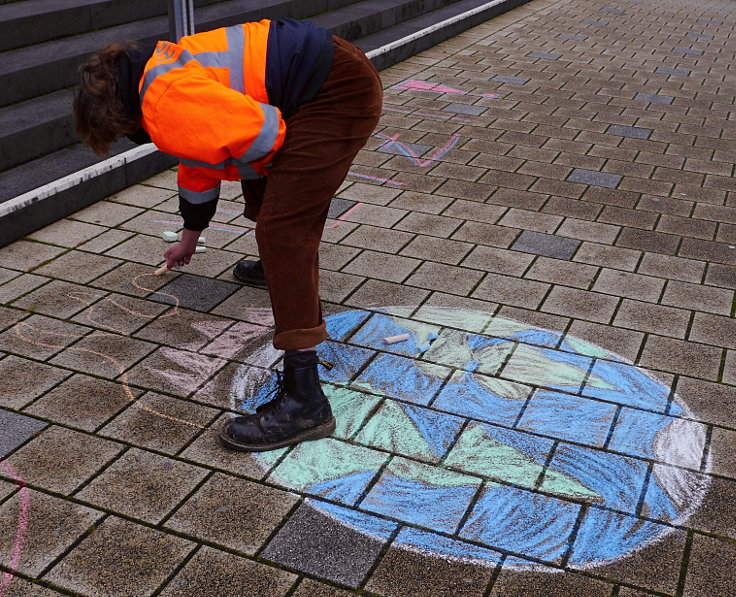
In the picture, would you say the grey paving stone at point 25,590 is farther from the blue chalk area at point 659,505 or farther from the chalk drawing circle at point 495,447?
the blue chalk area at point 659,505

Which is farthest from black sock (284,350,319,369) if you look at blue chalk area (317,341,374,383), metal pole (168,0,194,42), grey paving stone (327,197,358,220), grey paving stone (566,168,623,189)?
metal pole (168,0,194,42)

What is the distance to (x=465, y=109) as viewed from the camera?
721cm

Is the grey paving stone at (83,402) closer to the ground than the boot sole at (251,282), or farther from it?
farther from it

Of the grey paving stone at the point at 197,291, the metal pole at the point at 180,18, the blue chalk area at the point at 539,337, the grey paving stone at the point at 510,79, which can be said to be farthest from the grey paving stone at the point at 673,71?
the grey paving stone at the point at 197,291

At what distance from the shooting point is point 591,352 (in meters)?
3.61

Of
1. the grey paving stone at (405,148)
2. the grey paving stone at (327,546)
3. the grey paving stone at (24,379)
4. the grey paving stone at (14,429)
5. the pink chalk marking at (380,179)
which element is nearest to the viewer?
the grey paving stone at (327,546)

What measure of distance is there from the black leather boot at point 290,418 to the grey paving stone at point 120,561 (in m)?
0.49

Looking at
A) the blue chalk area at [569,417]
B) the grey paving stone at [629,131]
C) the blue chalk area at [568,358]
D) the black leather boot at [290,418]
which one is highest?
the black leather boot at [290,418]

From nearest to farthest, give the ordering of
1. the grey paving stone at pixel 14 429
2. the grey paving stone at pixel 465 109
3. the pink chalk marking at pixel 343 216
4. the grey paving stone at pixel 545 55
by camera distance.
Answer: the grey paving stone at pixel 14 429
the pink chalk marking at pixel 343 216
the grey paving stone at pixel 465 109
the grey paving stone at pixel 545 55

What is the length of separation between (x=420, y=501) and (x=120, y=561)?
→ 3.06 ft

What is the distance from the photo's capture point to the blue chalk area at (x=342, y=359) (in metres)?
3.41

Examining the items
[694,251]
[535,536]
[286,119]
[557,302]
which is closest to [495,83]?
[694,251]

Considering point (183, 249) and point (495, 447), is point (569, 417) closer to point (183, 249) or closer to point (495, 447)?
point (495, 447)

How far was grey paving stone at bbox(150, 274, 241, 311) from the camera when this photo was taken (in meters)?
3.95
